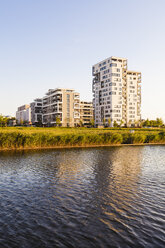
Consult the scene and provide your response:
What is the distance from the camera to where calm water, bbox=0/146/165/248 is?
905 centimetres

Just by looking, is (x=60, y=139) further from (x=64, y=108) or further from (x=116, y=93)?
(x=64, y=108)

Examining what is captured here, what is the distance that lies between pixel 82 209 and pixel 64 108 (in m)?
138

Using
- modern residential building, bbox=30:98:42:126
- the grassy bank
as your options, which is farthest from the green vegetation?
the grassy bank

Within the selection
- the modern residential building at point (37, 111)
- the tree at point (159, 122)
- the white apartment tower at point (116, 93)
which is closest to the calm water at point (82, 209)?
the white apartment tower at point (116, 93)

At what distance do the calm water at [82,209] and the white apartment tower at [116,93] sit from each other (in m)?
117

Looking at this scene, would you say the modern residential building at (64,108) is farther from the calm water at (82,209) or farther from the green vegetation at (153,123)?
the calm water at (82,209)

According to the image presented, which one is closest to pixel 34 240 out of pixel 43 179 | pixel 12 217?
pixel 12 217

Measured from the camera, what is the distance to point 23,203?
1283cm

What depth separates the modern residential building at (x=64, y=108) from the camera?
147 m

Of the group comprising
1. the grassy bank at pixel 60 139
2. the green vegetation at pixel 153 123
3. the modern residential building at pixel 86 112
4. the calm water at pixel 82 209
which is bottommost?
the calm water at pixel 82 209

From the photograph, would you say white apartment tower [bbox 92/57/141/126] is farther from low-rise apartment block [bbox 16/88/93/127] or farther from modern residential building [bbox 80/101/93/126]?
modern residential building [bbox 80/101/93/126]

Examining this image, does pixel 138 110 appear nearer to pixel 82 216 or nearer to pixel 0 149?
pixel 0 149

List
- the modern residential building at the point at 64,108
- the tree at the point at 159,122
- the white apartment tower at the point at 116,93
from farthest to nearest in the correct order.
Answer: the modern residential building at the point at 64,108, the tree at the point at 159,122, the white apartment tower at the point at 116,93

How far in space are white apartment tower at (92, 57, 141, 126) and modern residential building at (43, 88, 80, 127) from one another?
15614mm
